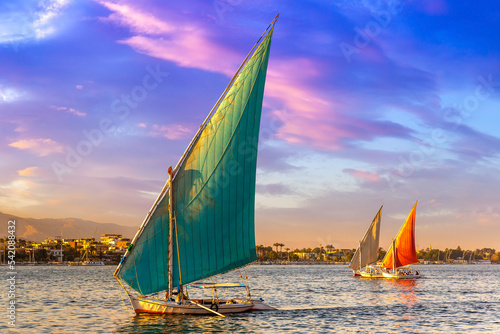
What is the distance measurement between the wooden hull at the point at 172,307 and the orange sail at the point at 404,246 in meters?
82.0

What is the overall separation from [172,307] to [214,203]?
701cm

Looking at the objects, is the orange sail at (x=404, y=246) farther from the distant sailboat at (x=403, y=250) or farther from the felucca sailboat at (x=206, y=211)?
the felucca sailboat at (x=206, y=211)

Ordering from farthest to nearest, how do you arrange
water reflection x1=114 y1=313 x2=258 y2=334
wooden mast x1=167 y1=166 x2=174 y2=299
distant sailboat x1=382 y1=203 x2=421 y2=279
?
1. distant sailboat x1=382 y1=203 x2=421 y2=279
2. wooden mast x1=167 y1=166 x2=174 y2=299
3. water reflection x1=114 y1=313 x2=258 y2=334

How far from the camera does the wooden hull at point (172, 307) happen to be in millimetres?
37531

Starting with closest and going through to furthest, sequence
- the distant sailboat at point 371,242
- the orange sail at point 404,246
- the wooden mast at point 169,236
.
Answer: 1. the wooden mast at point 169,236
2. the orange sail at point 404,246
3. the distant sailboat at point 371,242

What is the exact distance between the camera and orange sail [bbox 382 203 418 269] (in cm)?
11825

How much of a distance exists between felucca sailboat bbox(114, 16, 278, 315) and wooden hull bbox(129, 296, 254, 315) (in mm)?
63

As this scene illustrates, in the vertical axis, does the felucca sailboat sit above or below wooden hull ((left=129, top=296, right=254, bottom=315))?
above

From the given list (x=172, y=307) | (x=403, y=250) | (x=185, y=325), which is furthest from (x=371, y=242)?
(x=172, y=307)

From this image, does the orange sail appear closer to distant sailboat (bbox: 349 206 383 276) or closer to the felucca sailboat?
distant sailboat (bbox: 349 206 383 276)

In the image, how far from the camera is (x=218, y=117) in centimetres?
3738

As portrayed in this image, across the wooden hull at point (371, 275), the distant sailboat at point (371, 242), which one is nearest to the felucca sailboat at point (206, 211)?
the distant sailboat at point (371, 242)

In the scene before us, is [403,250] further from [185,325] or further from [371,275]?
[185,325]

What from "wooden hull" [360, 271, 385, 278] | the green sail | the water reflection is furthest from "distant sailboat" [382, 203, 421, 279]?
the green sail
